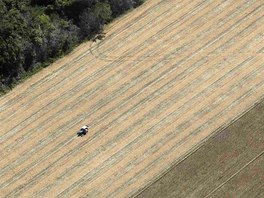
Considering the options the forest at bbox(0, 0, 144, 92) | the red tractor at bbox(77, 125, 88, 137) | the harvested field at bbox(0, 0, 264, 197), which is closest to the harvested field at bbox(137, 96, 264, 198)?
the harvested field at bbox(0, 0, 264, 197)

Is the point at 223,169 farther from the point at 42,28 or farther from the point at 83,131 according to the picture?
the point at 42,28

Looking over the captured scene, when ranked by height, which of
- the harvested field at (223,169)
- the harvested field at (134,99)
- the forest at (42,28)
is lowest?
the harvested field at (223,169)

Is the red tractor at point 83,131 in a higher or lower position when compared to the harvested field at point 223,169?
higher

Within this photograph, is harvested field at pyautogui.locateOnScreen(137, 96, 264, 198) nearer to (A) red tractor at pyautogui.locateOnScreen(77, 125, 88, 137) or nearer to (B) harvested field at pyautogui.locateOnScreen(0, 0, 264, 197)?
(B) harvested field at pyautogui.locateOnScreen(0, 0, 264, 197)

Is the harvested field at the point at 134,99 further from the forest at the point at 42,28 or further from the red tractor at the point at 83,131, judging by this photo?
the forest at the point at 42,28

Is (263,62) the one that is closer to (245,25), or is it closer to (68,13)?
(245,25)

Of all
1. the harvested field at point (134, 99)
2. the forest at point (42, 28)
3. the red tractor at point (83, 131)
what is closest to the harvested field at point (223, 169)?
the harvested field at point (134, 99)

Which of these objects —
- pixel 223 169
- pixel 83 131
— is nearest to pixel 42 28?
pixel 83 131
